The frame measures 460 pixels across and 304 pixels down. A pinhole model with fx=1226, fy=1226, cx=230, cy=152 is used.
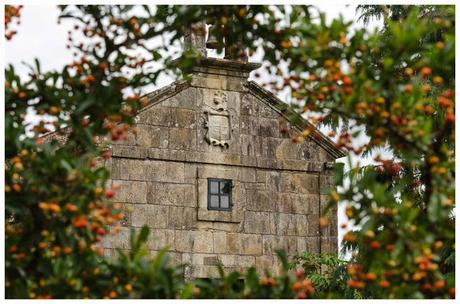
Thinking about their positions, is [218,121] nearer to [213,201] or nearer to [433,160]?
[213,201]

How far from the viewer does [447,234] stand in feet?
23.2

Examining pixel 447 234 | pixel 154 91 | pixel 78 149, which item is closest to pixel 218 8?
pixel 78 149

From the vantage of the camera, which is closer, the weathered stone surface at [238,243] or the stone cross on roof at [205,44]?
the stone cross on roof at [205,44]

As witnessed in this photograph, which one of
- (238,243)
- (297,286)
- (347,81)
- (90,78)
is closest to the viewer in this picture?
(347,81)

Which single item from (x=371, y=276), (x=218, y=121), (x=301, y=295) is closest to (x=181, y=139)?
(x=218, y=121)

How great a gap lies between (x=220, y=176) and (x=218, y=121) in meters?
0.81

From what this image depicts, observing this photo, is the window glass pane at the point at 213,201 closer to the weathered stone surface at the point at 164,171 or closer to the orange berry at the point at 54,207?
the weathered stone surface at the point at 164,171

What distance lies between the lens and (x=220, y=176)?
18.0 m

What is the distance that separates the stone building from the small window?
1 centimetres

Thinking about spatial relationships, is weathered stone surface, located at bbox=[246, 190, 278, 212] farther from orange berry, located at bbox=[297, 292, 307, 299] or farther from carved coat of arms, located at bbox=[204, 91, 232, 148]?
orange berry, located at bbox=[297, 292, 307, 299]

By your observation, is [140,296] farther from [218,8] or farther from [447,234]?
[218,8]

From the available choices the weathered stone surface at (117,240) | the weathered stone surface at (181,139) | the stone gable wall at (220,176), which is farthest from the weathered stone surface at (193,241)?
the weathered stone surface at (181,139)

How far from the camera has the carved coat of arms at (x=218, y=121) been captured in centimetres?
1802

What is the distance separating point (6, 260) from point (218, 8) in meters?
2.48
